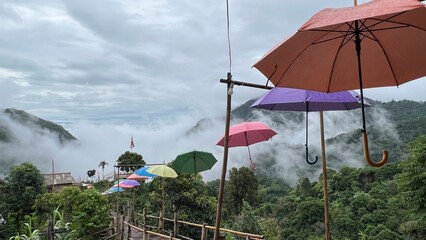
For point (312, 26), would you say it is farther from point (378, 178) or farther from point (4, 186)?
point (378, 178)

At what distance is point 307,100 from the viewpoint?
2387 millimetres

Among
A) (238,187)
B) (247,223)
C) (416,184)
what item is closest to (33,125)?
(238,187)

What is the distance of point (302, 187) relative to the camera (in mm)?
31234

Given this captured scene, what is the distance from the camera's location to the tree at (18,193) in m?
15.8

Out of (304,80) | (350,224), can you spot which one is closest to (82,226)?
(304,80)

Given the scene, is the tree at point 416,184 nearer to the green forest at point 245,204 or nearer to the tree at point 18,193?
the green forest at point 245,204

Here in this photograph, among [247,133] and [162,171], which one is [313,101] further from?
[162,171]

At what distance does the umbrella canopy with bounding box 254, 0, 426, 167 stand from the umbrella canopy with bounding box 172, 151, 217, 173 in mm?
5467

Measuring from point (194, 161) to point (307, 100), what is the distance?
508cm

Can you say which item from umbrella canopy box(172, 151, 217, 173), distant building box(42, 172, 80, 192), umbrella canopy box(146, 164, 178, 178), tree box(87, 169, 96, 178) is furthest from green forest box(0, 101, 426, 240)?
tree box(87, 169, 96, 178)

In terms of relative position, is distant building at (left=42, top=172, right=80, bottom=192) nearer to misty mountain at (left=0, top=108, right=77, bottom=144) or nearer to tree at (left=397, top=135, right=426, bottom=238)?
tree at (left=397, top=135, right=426, bottom=238)

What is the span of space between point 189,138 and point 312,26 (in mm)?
78957

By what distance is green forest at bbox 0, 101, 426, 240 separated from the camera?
37.1ft

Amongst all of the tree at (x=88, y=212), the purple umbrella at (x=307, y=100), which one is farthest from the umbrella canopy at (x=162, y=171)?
the purple umbrella at (x=307, y=100)
